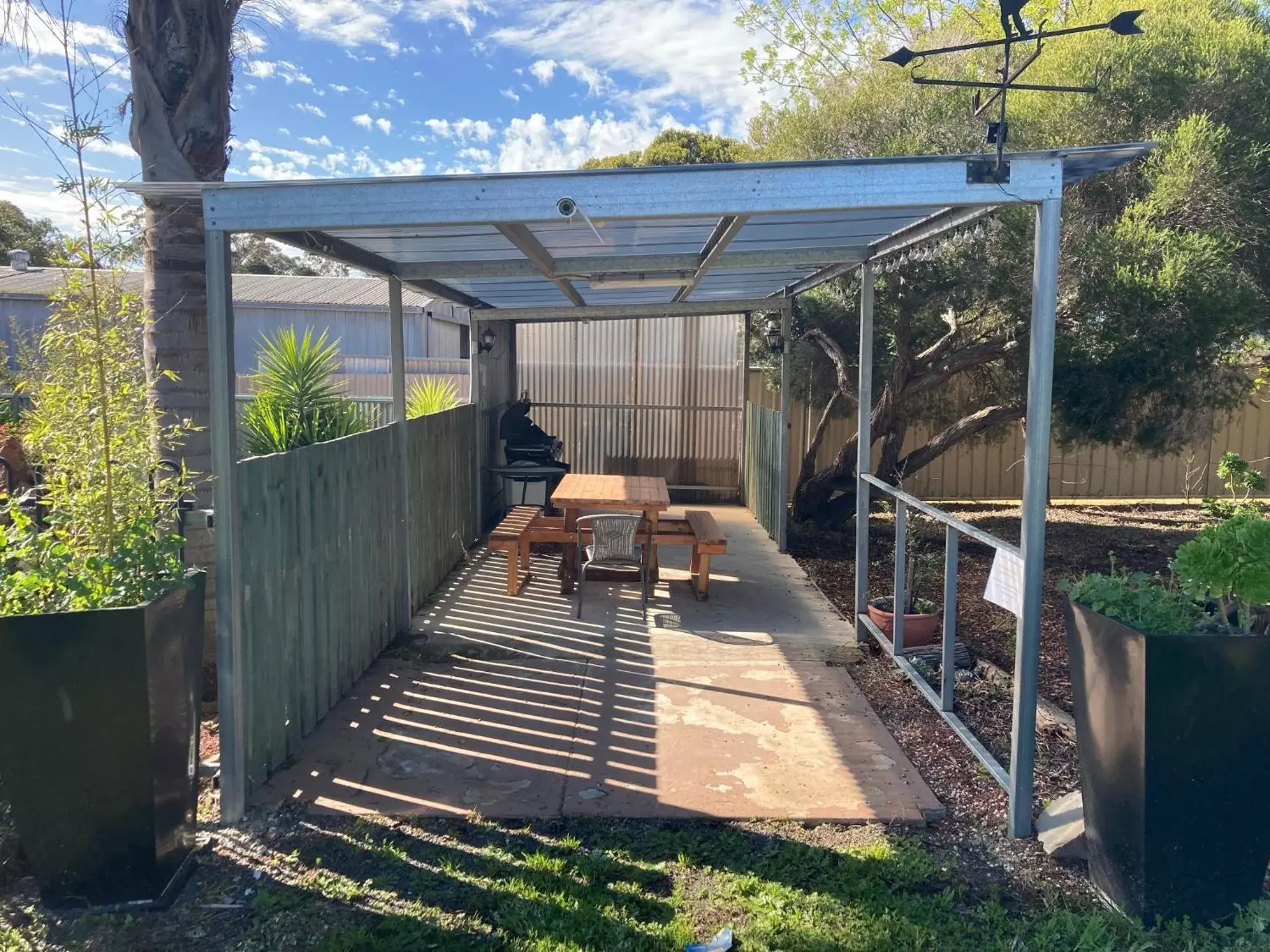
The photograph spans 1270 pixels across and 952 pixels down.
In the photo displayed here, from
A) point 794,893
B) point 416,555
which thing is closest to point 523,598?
point 416,555

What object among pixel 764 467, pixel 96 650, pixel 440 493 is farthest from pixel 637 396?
pixel 96 650

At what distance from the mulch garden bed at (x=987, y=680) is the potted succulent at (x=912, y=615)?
18 centimetres

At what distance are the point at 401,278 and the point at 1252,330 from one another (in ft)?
21.3

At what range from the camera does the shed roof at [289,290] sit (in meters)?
20.4

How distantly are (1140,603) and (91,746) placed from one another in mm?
3234

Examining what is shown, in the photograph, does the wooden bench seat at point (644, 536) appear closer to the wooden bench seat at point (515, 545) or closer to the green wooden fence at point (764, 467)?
the wooden bench seat at point (515, 545)

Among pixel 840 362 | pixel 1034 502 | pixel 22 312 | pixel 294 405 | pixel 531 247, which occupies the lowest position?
pixel 1034 502

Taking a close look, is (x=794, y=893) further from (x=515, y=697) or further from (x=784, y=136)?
(x=784, y=136)

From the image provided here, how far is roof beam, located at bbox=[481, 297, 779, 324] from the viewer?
29.4 ft

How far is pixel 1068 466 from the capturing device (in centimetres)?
1335

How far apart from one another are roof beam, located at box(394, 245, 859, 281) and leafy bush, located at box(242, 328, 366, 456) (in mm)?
783

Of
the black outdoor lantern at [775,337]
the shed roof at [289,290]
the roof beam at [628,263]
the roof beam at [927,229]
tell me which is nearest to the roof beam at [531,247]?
the roof beam at [628,263]

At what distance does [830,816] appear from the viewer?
3695mm

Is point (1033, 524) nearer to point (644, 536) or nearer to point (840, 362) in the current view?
point (644, 536)
